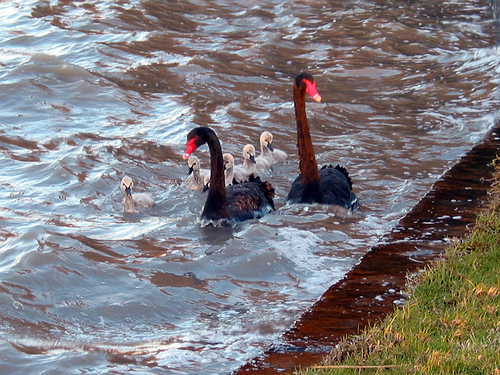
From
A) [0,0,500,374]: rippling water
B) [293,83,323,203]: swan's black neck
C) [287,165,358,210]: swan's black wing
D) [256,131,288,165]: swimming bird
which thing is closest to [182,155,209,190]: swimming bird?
[0,0,500,374]: rippling water

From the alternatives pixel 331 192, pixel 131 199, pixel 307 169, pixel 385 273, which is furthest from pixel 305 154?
pixel 385 273

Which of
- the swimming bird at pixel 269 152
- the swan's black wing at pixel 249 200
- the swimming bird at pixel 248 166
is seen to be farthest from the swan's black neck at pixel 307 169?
the swimming bird at pixel 269 152

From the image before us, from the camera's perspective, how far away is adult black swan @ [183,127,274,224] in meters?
8.36

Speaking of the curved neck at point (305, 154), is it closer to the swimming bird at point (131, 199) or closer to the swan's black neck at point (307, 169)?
the swan's black neck at point (307, 169)

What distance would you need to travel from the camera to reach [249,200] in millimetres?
8695

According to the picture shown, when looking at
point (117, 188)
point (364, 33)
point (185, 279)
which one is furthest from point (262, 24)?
point (185, 279)

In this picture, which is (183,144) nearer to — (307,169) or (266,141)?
(266,141)

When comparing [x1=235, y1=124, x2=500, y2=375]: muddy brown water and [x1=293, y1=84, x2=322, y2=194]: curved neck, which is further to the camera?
[x1=293, y1=84, x2=322, y2=194]: curved neck

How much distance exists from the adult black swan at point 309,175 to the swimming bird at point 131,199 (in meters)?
1.62

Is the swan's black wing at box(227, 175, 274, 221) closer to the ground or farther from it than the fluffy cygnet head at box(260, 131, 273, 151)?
closer to the ground

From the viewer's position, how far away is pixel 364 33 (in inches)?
664

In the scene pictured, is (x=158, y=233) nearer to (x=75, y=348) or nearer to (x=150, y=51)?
(x=75, y=348)

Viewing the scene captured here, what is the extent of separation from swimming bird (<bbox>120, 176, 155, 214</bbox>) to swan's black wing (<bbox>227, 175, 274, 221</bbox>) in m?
0.90

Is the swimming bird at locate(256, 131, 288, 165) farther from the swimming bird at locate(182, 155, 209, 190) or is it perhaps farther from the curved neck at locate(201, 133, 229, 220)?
the curved neck at locate(201, 133, 229, 220)
